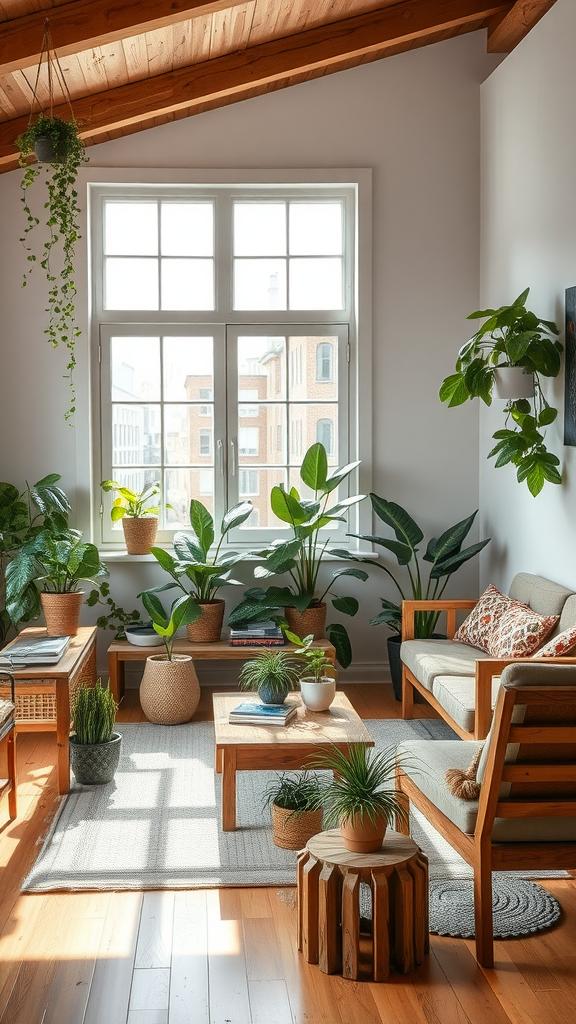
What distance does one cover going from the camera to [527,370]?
15.3 feet

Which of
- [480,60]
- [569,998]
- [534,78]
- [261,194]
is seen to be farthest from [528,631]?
[480,60]

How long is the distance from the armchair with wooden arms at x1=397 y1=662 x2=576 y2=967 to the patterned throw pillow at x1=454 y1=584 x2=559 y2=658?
1561 mm

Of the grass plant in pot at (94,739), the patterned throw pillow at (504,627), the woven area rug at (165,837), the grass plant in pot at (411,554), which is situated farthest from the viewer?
the grass plant in pot at (411,554)

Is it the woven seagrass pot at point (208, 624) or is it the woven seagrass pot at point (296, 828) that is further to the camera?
the woven seagrass pot at point (208, 624)

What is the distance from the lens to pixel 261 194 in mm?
6016

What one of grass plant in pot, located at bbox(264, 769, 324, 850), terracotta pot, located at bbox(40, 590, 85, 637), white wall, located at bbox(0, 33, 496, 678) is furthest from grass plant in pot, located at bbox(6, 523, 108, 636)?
grass plant in pot, located at bbox(264, 769, 324, 850)

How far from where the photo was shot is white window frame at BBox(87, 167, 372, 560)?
19.3 feet

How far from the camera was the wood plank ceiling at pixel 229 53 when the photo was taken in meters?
4.88

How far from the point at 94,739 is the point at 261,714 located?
2.58 feet

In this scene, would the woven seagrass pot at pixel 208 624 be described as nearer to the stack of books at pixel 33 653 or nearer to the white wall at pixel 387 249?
the white wall at pixel 387 249

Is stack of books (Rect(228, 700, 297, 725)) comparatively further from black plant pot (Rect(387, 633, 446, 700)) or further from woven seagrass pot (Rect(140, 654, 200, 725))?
black plant pot (Rect(387, 633, 446, 700))

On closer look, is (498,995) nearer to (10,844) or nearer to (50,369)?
(10,844)

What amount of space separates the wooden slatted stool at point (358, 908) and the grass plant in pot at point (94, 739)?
61.4 inches

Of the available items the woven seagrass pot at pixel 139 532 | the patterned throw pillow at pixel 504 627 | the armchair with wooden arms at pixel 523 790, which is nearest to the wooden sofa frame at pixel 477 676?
the patterned throw pillow at pixel 504 627
